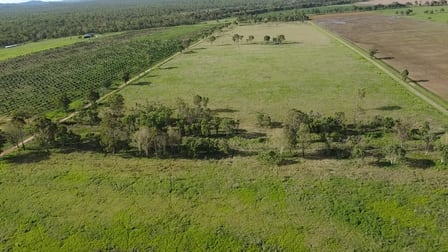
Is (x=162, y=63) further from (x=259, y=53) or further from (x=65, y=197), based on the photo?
(x=65, y=197)

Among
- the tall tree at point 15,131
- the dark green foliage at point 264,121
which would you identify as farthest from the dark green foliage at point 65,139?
the dark green foliage at point 264,121

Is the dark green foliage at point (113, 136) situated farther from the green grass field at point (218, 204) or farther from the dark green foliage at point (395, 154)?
the dark green foliage at point (395, 154)

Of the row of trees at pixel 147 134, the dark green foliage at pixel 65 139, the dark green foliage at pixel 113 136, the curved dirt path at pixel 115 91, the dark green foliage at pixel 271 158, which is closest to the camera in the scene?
the dark green foliage at pixel 271 158

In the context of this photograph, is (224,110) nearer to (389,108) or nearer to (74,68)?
(389,108)

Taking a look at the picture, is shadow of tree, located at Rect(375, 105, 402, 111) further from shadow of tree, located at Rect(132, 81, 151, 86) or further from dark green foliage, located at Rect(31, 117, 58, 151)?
dark green foliage, located at Rect(31, 117, 58, 151)

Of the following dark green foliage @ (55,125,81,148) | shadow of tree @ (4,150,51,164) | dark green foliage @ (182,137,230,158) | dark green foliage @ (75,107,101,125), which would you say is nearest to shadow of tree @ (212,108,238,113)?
dark green foliage @ (182,137,230,158)

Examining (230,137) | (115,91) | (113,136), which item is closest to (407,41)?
(115,91)
